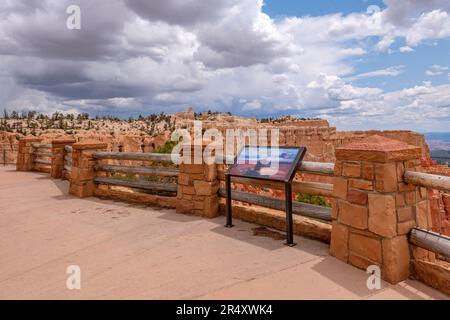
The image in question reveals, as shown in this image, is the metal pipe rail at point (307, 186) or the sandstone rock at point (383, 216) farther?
the metal pipe rail at point (307, 186)

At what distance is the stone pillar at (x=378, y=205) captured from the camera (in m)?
3.58

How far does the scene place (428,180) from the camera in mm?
3520

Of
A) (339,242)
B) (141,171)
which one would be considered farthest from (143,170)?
(339,242)

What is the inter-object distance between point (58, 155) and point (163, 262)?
865 centimetres

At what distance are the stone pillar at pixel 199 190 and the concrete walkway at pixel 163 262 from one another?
10.3 inches

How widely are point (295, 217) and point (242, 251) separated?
1.25 m

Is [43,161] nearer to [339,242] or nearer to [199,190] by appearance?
[199,190]

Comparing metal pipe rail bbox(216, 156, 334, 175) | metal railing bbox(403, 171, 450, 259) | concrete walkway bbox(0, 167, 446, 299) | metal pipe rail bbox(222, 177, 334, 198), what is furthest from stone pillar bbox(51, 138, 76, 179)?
metal railing bbox(403, 171, 450, 259)

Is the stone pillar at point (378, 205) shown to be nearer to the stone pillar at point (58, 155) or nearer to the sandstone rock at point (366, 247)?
the sandstone rock at point (366, 247)

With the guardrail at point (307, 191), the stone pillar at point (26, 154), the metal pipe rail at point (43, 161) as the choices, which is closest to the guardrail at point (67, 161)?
the metal pipe rail at point (43, 161)
